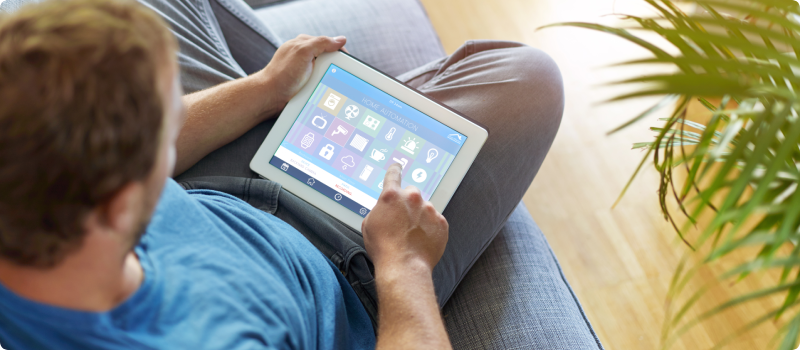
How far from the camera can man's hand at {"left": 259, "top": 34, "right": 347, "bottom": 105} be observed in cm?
86

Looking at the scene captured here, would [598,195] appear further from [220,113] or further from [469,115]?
[220,113]

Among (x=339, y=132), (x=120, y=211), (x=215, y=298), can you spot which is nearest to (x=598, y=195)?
(x=339, y=132)

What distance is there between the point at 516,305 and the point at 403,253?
249mm

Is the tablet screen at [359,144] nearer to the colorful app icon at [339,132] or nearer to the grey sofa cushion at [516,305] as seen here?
the colorful app icon at [339,132]

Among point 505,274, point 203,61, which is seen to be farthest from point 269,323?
point 203,61

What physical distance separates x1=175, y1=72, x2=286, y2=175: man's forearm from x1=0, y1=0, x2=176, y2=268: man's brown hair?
0.42 metres

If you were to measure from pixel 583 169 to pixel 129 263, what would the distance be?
130 centimetres

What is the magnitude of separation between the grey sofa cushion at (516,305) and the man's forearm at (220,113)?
1.74ft

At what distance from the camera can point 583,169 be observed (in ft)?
4.78

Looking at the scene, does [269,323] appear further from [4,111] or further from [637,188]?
[637,188]

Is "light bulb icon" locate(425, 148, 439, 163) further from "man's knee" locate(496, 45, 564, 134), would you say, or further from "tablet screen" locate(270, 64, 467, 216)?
"man's knee" locate(496, 45, 564, 134)

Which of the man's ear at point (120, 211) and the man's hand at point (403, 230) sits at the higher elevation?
the man's ear at point (120, 211)

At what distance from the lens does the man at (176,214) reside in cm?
41

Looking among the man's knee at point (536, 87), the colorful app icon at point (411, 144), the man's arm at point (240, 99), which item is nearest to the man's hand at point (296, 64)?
the man's arm at point (240, 99)
